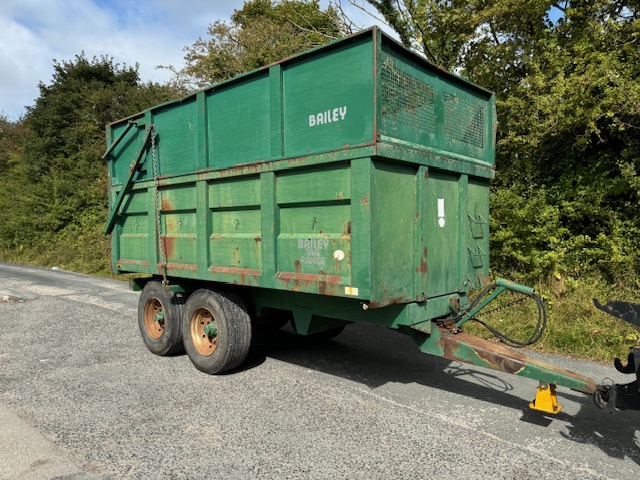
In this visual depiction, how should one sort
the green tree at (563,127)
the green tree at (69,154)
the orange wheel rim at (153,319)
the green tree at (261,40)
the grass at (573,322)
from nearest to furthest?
1. the grass at (573,322)
2. the orange wheel rim at (153,319)
3. the green tree at (563,127)
4. the green tree at (261,40)
5. the green tree at (69,154)

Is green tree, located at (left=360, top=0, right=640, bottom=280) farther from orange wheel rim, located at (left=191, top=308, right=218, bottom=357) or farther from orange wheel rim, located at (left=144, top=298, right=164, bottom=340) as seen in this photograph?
orange wheel rim, located at (left=144, top=298, right=164, bottom=340)

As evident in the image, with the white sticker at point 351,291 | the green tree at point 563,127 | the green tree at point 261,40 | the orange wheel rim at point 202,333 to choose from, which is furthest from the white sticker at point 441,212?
the green tree at point 261,40

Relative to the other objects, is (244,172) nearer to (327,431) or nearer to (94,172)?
(327,431)

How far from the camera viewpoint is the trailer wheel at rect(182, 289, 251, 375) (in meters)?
4.89

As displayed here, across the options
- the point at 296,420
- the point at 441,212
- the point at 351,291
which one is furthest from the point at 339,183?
the point at 296,420

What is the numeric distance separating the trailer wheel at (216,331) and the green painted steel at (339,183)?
0.27 m

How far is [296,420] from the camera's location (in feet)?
12.7

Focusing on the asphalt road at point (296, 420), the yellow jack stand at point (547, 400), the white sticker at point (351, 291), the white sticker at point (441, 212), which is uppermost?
the white sticker at point (441, 212)

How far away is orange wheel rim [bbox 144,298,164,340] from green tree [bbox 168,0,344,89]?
874cm

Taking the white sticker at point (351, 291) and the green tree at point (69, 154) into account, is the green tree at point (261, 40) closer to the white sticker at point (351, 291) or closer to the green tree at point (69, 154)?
the green tree at point (69, 154)

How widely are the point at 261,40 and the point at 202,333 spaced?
1254cm

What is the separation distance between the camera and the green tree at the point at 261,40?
13.0 metres

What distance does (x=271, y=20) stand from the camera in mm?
15953

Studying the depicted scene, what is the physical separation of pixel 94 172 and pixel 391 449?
22026 millimetres
